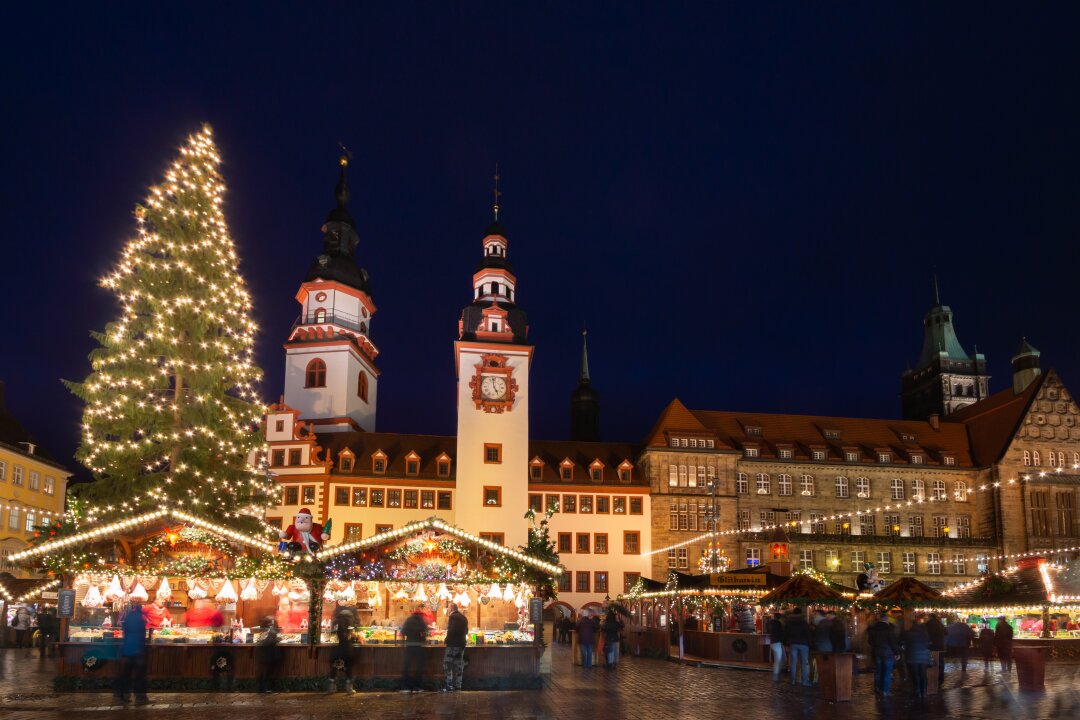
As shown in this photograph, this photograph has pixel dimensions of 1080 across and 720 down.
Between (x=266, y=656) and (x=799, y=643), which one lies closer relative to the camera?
(x=266, y=656)

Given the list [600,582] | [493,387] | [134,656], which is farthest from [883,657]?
[493,387]

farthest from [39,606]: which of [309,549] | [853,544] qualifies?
[853,544]

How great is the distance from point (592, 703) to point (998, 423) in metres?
56.0

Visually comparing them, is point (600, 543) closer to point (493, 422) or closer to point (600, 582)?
point (600, 582)

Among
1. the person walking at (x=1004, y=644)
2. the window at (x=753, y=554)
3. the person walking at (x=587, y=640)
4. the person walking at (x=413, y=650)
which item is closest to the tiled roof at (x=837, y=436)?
the window at (x=753, y=554)

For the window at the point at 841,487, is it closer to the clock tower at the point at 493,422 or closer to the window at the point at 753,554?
the window at the point at 753,554

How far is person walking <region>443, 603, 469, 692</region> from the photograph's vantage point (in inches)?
829

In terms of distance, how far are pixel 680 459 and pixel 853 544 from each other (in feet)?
40.6

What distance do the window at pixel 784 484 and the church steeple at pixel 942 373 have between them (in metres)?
41.2

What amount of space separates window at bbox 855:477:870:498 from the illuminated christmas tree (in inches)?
1710

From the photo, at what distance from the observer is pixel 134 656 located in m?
18.8

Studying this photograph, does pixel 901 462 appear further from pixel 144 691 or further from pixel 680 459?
pixel 144 691

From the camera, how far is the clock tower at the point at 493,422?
57.4 metres

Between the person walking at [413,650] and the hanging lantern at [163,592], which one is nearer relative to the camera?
the person walking at [413,650]
